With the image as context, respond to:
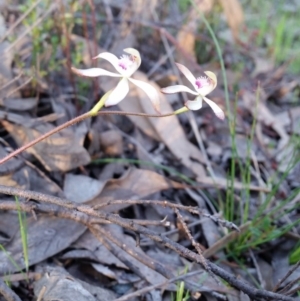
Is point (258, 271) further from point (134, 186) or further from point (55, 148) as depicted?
point (55, 148)

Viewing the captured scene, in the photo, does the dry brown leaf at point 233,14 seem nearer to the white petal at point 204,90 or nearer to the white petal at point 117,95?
the white petal at point 204,90

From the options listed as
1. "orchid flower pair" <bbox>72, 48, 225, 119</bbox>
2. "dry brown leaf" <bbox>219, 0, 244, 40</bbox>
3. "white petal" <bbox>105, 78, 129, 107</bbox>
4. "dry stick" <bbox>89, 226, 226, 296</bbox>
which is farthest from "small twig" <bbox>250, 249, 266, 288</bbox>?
"dry brown leaf" <bbox>219, 0, 244, 40</bbox>

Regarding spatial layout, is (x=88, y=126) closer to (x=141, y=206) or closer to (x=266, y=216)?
(x=141, y=206)

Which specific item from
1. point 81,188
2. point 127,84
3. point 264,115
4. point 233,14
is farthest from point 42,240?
point 233,14

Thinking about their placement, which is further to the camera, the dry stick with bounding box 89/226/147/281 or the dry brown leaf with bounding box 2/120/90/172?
the dry brown leaf with bounding box 2/120/90/172

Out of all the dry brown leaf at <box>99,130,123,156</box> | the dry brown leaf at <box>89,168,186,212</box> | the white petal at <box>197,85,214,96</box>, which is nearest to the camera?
the white petal at <box>197,85,214,96</box>

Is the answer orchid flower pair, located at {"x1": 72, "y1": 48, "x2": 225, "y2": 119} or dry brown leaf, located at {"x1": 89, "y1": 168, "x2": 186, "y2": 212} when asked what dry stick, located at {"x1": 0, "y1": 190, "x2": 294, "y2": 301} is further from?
dry brown leaf, located at {"x1": 89, "y1": 168, "x2": 186, "y2": 212}

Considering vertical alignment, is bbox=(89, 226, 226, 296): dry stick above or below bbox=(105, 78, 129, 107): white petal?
below

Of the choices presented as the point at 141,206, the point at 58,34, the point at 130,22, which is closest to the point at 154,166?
the point at 141,206
